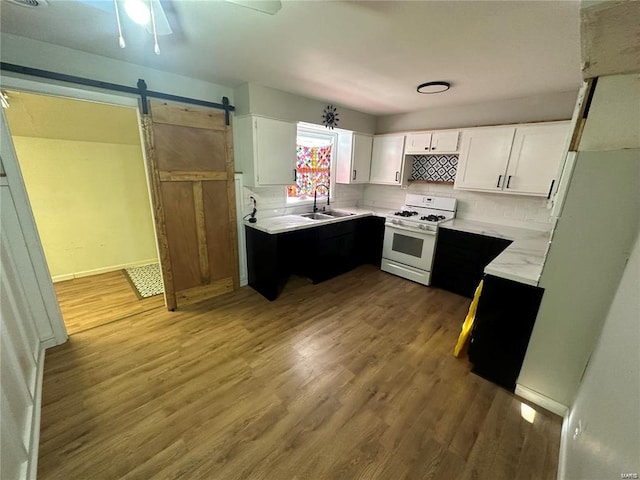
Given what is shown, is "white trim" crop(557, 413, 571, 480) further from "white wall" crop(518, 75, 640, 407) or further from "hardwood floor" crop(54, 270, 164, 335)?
"hardwood floor" crop(54, 270, 164, 335)

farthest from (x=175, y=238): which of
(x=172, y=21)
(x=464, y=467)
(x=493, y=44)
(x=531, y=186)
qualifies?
(x=531, y=186)

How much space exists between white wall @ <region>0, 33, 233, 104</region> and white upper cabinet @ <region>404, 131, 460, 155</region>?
8.69 ft

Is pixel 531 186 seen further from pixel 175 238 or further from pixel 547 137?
pixel 175 238

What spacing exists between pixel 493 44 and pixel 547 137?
5.37 ft

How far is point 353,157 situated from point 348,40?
2255mm

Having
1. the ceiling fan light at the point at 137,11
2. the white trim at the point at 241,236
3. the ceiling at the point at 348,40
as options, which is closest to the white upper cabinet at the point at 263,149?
the white trim at the point at 241,236

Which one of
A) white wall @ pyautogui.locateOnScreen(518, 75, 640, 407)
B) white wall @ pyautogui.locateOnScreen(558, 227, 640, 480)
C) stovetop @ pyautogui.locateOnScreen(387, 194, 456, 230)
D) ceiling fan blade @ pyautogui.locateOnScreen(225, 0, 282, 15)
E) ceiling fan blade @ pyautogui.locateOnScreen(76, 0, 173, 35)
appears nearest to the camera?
white wall @ pyautogui.locateOnScreen(558, 227, 640, 480)

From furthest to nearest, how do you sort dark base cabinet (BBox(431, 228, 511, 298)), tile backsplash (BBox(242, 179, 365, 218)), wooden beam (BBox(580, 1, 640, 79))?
tile backsplash (BBox(242, 179, 365, 218))
dark base cabinet (BBox(431, 228, 511, 298))
wooden beam (BBox(580, 1, 640, 79))

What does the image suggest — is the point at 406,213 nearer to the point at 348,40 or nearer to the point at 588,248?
the point at 588,248

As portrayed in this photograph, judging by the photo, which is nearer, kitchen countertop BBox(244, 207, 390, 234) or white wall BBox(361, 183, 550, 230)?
kitchen countertop BBox(244, 207, 390, 234)

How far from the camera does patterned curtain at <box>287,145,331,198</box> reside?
147 inches

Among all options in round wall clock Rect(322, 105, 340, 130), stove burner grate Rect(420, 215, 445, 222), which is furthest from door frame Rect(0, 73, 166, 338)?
stove burner grate Rect(420, 215, 445, 222)

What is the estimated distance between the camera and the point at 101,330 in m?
2.36

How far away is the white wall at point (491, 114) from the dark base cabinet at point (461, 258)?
1463 millimetres
